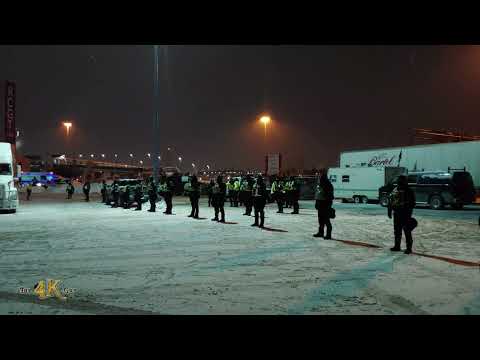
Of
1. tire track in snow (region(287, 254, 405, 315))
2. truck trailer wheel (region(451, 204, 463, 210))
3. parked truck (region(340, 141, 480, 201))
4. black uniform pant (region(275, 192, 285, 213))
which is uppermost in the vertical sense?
parked truck (region(340, 141, 480, 201))

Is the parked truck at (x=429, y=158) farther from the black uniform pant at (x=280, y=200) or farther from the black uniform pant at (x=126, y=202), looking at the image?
the black uniform pant at (x=126, y=202)

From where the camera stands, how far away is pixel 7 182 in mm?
21156

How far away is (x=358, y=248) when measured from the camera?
1028 cm

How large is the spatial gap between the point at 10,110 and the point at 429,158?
4212 centimetres

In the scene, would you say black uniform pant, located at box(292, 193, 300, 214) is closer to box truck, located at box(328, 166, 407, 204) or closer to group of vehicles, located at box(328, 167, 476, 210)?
group of vehicles, located at box(328, 167, 476, 210)

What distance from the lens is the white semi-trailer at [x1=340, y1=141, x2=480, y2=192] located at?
25.4 meters

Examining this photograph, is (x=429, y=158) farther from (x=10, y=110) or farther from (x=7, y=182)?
(x=10, y=110)

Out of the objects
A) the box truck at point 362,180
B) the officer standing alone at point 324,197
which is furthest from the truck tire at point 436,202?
the officer standing alone at point 324,197

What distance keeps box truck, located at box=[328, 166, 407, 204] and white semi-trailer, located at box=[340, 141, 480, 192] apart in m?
1.27

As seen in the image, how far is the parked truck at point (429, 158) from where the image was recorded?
2539cm

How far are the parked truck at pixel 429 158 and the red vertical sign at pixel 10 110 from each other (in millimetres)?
35712

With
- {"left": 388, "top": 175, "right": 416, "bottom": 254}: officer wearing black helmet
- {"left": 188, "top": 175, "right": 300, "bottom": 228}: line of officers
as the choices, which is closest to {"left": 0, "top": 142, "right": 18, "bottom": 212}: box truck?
{"left": 188, "top": 175, "right": 300, "bottom": 228}: line of officers
